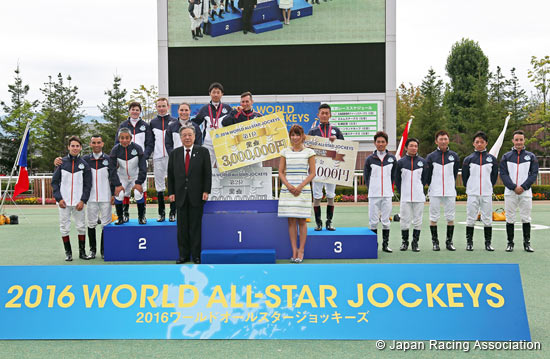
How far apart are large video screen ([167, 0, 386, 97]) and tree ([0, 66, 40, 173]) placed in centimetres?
1596

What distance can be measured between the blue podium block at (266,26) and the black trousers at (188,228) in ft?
49.1

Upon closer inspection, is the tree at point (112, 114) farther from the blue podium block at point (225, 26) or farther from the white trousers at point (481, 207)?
the white trousers at point (481, 207)

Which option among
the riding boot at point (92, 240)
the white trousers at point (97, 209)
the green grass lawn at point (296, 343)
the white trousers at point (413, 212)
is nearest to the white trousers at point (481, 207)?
the green grass lawn at point (296, 343)

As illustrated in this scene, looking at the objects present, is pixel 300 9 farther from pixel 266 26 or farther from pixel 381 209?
pixel 381 209

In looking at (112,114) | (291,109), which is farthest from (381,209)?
(112,114)

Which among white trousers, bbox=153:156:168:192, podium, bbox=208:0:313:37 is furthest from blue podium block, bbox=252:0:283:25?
white trousers, bbox=153:156:168:192

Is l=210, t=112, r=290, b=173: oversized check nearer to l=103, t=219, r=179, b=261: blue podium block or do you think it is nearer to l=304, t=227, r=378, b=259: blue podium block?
l=103, t=219, r=179, b=261: blue podium block

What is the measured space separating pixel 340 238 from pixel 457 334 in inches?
146

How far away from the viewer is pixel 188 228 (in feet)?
22.3

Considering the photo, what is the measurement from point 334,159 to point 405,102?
126 feet

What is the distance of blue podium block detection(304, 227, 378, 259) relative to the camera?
7.20 m

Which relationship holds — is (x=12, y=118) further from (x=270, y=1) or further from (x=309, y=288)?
(x=309, y=288)

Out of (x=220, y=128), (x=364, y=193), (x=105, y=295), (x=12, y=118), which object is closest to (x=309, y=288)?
(x=105, y=295)

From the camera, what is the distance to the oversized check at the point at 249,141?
757cm
